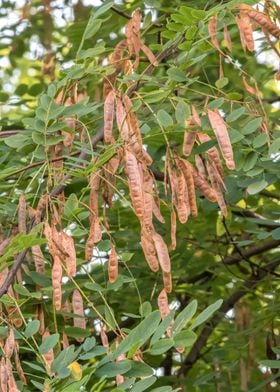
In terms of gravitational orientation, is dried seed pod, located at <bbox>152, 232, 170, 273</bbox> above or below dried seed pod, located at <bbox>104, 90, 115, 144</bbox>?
below

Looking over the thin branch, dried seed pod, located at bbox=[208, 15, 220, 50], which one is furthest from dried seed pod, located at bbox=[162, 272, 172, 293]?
the thin branch

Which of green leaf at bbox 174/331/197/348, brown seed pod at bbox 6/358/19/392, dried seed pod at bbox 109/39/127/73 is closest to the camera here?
brown seed pod at bbox 6/358/19/392

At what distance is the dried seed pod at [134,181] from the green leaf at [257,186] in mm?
500

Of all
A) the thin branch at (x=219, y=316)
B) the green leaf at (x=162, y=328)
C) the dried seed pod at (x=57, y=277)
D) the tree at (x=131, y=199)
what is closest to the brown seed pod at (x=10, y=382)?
the tree at (x=131, y=199)

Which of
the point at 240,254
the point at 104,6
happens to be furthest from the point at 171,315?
the point at 240,254

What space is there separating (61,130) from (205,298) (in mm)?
1127

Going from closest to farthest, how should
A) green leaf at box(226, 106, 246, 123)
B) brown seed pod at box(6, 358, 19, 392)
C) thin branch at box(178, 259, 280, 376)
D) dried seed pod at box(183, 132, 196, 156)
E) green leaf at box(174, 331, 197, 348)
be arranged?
brown seed pod at box(6, 358, 19, 392) → green leaf at box(174, 331, 197, 348) → dried seed pod at box(183, 132, 196, 156) → green leaf at box(226, 106, 246, 123) → thin branch at box(178, 259, 280, 376)

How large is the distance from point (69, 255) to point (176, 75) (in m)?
0.42

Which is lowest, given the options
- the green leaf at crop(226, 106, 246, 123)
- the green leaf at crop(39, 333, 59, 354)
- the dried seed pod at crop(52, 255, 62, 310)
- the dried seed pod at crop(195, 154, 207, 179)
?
the green leaf at crop(39, 333, 59, 354)

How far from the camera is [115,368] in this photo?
5.40ft

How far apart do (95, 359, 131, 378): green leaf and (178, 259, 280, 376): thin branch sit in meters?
1.13

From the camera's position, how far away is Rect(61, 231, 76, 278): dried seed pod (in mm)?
1676

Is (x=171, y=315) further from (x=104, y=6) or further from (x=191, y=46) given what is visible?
(x=104, y=6)

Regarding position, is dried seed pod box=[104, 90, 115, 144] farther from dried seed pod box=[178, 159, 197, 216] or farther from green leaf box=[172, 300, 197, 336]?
green leaf box=[172, 300, 197, 336]
